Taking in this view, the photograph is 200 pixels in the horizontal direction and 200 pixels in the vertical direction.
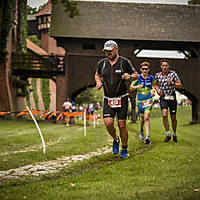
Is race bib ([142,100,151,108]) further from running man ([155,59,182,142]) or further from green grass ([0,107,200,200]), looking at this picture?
green grass ([0,107,200,200])

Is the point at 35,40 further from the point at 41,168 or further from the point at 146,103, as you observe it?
the point at 41,168

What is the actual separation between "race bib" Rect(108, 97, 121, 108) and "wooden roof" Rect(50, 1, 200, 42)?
2210 cm

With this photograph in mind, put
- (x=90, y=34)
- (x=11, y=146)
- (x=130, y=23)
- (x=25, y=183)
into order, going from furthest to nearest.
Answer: (x=130, y=23) < (x=90, y=34) < (x=11, y=146) < (x=25, y=183)

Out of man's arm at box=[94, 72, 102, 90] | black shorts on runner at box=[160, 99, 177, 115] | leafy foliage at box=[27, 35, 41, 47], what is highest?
leafy foliage at box=[27, 35, 41, 47]

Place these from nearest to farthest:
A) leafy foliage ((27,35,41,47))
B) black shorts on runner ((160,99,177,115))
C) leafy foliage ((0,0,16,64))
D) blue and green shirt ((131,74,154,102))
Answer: blue and green shirt ((131,74,154,102)), black shorts on runner ((160,99,177,115)), leafy foliage ((0,0,16,64)), leafy foliage ((27,35,41,47))

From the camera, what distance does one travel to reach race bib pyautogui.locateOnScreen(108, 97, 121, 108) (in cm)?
752

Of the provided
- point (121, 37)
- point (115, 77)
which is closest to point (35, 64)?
point (121, 37)

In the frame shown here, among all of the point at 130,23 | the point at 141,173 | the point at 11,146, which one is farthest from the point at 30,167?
the point at 130,23

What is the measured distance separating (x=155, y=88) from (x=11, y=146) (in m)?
4.47

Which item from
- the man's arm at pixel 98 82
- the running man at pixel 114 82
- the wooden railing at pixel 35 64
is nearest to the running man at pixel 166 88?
the man's arm at pixel 98 82

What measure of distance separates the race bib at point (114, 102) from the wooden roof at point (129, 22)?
870 inches

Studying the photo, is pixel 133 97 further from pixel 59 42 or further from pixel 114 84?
pixel 114 84

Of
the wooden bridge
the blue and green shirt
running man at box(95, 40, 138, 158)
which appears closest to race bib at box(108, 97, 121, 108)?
running man at box(95, 40, 138, 158)

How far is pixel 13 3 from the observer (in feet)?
97.0
